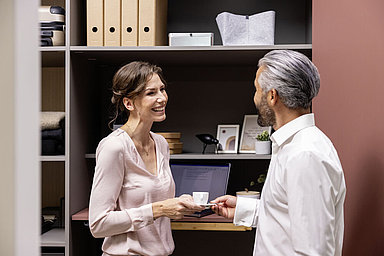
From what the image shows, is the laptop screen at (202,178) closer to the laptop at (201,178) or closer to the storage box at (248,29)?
the laptop at (201,178)

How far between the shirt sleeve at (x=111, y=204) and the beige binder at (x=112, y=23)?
723 millimetres

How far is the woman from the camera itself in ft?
6.47

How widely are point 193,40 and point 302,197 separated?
1273 mm

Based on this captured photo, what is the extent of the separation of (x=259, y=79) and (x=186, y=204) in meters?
0.65

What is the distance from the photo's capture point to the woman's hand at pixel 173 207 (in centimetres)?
200

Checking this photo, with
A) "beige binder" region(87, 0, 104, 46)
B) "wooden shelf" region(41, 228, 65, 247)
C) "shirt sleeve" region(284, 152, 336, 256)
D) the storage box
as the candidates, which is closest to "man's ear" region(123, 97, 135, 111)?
"beige binder" region(87, 0, 104, 46)

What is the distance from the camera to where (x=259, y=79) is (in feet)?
5.64

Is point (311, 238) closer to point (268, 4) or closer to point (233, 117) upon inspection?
point (233, 117)

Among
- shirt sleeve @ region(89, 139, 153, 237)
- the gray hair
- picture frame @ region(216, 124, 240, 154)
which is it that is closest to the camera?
the gray hair

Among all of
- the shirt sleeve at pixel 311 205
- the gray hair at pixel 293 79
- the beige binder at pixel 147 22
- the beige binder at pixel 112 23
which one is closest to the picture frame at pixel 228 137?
the beige binder at pixel 147 22

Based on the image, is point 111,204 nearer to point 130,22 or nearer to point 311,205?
point 311,205
